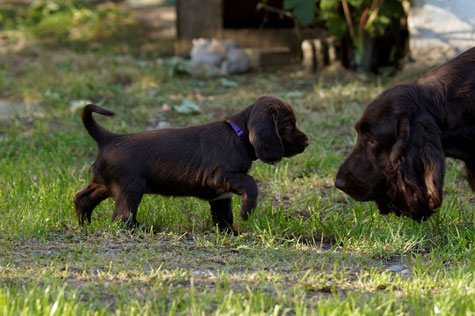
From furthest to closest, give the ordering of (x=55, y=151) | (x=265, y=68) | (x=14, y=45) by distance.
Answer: (x=14, y=45)
(x=265, y=68)
(x=55, y=151)

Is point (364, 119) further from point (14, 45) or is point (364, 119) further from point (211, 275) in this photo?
point (14, 45)

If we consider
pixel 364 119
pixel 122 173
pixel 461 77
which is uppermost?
pixel 461 77

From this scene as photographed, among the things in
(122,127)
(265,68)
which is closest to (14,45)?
(265,68)

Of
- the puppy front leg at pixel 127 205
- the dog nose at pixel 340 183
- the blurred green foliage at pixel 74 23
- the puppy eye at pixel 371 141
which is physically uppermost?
the puppy eye at pixel 371 141

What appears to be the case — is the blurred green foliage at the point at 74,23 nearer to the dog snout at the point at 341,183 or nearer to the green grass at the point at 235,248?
the green grass at the point at 235,248

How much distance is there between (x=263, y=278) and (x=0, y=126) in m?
4.62

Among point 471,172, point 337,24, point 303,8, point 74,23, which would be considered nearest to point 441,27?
point 337,24

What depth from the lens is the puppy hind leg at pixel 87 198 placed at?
4137 mm

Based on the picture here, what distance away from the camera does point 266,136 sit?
12.9ft

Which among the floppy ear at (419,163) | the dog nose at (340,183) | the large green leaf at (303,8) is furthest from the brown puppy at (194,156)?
the large green leaf at (303,8)

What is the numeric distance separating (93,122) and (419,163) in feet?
6.45

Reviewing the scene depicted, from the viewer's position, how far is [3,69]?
977 cm

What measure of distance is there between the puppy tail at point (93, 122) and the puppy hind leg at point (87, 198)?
0.99ft

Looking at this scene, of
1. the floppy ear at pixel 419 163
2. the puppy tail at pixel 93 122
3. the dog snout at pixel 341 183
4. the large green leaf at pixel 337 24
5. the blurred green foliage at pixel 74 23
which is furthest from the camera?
the blurred green foliage at pixel 74 23
